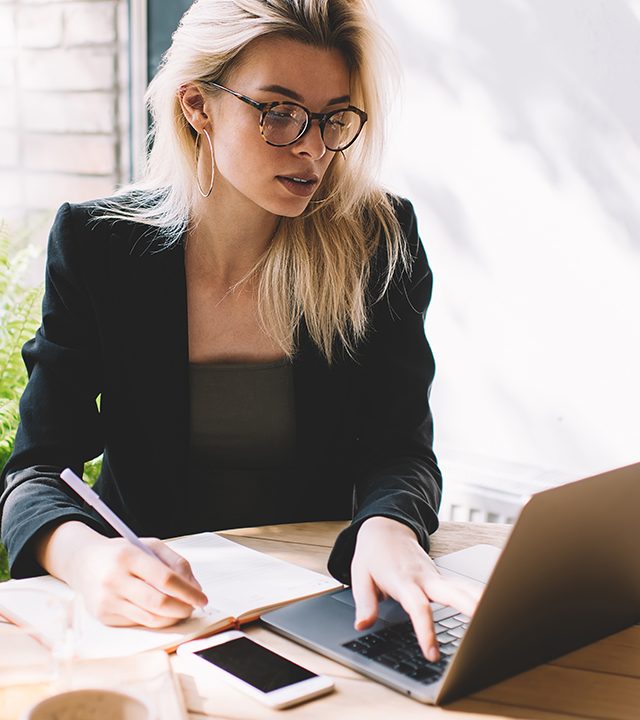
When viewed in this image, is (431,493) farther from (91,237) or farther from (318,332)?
(91,237)

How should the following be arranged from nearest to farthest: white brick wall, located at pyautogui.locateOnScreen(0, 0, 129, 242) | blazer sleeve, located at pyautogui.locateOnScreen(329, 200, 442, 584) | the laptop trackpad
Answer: the laptop trackpad, blazer sleeve, located at pyautogui.locateOnScreen(329, 200, 442, 584), white brick wall, located at pyautogui.locateOnScreen(0, 0, 129, 242)

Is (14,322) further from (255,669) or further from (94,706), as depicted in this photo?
(94,706)

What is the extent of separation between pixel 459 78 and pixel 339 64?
0.94m

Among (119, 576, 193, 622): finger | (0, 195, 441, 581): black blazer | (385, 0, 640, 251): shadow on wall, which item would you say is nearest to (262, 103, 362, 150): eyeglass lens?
(0, 195, 441, 581): black blazer

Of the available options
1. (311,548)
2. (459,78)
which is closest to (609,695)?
(311,548)

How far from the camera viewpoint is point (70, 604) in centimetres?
79

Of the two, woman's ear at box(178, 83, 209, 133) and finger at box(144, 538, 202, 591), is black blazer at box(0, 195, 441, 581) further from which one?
finger at box(144, 538, 202, 591)

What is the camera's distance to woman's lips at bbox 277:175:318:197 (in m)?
1.49

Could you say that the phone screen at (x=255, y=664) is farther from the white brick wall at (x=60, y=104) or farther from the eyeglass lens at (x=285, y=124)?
the white brick wall at (x=60, y=104)

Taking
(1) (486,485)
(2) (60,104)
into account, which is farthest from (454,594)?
(2) (60,104)

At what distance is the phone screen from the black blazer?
0.44 meters

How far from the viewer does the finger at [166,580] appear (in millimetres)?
994

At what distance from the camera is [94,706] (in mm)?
723

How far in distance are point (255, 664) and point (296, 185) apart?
2.64 feet
